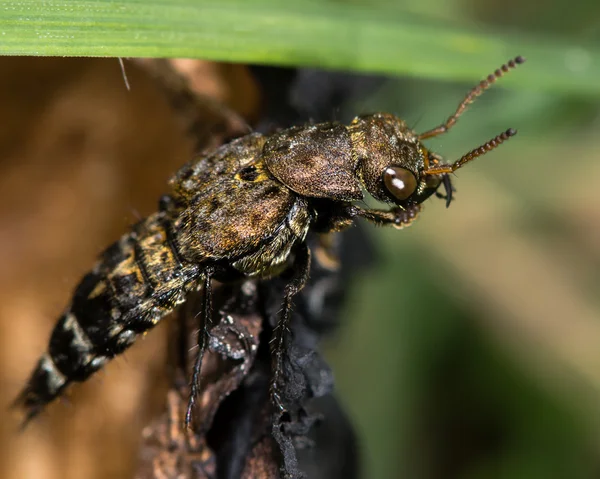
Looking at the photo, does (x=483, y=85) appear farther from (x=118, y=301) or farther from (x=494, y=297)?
(x=118, y=301)

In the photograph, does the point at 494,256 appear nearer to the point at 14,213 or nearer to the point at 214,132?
the point at 214,132

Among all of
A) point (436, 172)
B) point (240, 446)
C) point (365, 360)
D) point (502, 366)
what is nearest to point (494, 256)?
point (502, 366)

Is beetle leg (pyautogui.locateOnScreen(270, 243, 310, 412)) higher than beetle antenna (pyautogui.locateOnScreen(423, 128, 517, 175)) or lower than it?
lower

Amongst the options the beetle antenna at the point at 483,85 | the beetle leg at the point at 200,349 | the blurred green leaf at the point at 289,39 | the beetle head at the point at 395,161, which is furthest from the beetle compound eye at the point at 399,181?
→ the beetle leg at the point at 200,349

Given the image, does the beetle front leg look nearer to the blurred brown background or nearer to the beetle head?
the beetle head

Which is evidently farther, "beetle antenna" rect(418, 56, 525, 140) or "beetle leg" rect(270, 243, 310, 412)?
"beetle antenna" rect(418, 56, 525, 140)

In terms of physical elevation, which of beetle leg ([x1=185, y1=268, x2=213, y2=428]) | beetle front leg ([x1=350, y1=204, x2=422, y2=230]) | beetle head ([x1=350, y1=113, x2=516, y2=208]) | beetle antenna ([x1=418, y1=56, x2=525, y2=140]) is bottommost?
Answer: beetle leg ([x1=185, y1=268, x2=213, y2=428])

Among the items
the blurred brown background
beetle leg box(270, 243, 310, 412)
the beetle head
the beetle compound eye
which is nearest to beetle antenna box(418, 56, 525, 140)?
the beetle head

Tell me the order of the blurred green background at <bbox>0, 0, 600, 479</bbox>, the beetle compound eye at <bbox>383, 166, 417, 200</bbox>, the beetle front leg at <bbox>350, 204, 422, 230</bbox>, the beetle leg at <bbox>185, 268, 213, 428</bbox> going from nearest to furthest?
the beetle leg at <bbox>185, 268, 213, 428</bbox>
the beetle compound eye at <bbox>383, 166, 417, 200</bbox>
the beetle front leg at <bbox>350, 204, 422, 230</bbox>
the blurred green background at <bbox>0, 0, 600, 479</bbox>
